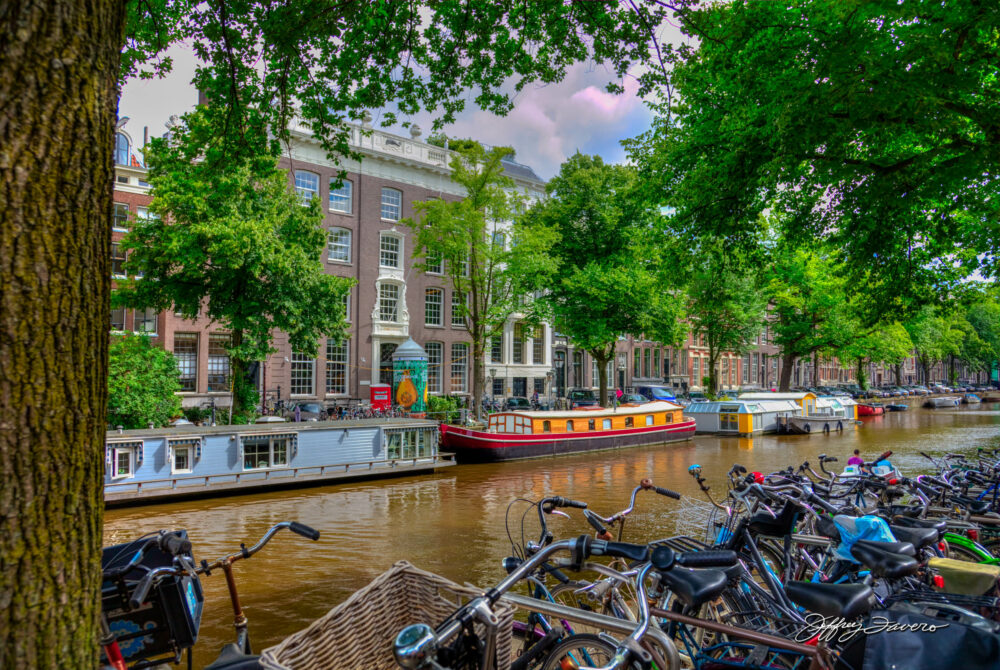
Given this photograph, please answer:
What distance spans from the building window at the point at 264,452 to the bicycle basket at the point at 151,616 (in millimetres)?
13607

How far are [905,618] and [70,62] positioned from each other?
3.38m

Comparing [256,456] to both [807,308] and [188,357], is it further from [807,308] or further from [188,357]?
[807,308]

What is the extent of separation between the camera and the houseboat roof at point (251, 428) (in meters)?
14.9

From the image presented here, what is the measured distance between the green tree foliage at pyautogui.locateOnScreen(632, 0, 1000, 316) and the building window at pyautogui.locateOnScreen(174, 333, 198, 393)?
2241 centimetres

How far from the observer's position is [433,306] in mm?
34812

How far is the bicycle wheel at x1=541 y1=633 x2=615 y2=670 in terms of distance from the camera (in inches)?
93.7

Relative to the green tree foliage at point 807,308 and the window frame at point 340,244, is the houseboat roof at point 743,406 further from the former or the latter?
the window frame at point 340,244

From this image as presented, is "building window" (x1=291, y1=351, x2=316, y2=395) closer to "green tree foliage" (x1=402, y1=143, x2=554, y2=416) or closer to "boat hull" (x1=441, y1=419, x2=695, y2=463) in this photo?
"green tree foliage" (x1=402, y1=143, x2=554, y2=416)

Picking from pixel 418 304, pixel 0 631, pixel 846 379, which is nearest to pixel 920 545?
pixel 0 631

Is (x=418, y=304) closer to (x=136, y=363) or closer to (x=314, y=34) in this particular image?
(x=136, y=363)

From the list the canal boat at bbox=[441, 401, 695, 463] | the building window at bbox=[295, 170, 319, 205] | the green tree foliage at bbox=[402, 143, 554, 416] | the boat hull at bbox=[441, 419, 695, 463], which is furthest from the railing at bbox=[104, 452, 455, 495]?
the building window at bbox=[295, 170, 319, 205]

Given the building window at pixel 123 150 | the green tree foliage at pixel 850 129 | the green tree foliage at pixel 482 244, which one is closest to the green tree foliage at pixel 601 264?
the green tree foliage at pixel 482 244

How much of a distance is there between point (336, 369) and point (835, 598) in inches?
1167

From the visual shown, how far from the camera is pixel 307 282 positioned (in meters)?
20.1
